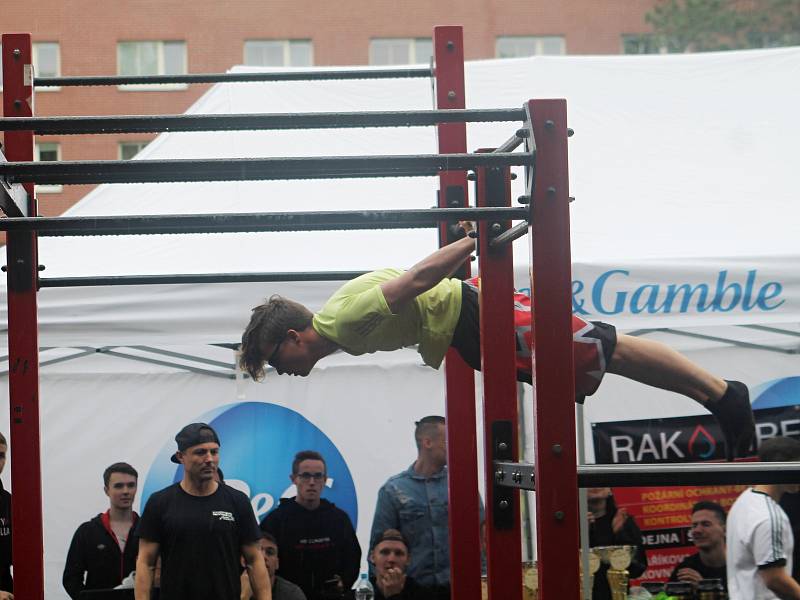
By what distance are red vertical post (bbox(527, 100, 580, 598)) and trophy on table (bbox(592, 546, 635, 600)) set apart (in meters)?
3.73

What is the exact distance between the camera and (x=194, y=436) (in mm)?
5461

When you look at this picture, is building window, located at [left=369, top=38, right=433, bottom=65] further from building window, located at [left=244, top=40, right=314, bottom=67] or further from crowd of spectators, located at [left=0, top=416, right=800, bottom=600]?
crowd of spectators, located at [left=0, top=416, right=800, bottom=600]

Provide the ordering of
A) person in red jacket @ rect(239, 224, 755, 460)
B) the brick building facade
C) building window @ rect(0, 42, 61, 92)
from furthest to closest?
building window @ rect(0, 42, 61, 92)
the brick building facade
person in red jacket @ rect(239, 224, 755, 460)

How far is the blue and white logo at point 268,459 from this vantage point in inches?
237

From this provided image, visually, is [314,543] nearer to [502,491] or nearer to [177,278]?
[177,278]

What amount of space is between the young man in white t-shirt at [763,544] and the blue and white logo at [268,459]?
1.95 m

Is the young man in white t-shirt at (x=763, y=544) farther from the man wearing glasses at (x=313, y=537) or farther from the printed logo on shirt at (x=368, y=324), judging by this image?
the printed logo on shirt at (x=368, y=324)

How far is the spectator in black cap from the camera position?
228 inches

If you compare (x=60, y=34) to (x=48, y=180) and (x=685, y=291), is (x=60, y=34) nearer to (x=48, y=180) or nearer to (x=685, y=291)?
(x=685, y=291)

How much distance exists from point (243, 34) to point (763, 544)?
82.4 ft

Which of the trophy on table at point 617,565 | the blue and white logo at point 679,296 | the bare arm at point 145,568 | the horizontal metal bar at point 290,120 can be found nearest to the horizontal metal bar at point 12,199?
the horizontal metal bar at point 290,120

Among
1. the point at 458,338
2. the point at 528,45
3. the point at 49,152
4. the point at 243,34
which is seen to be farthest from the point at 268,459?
the point at 49,152

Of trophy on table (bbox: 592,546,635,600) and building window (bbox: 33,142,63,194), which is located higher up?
building window (bbox: 33,142,63,194)

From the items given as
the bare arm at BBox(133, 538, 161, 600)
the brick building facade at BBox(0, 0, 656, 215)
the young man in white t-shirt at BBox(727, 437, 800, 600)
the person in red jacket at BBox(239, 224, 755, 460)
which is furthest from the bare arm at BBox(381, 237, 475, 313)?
the brick building facade at BBox(0, 0, 656, 215)
